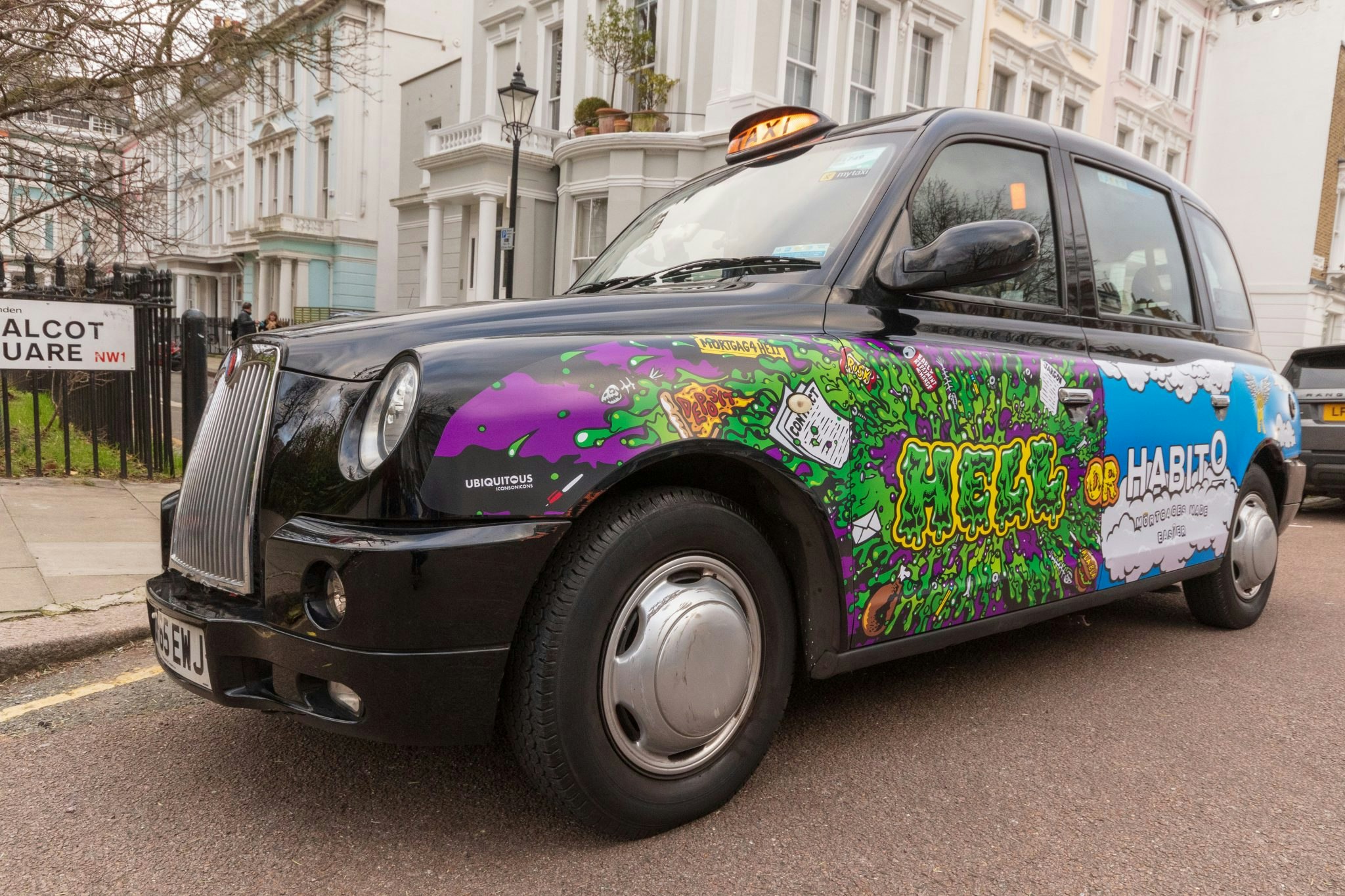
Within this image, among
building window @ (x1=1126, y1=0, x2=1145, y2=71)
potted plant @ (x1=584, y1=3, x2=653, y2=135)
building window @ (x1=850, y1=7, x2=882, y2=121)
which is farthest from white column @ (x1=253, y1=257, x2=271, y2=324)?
building window @ (x1=1126, y1=0, x2=1145, y2=71)

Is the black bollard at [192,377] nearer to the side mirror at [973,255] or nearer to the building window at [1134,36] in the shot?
the side mirror at [973,255]

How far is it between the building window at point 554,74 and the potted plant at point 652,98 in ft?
12.0

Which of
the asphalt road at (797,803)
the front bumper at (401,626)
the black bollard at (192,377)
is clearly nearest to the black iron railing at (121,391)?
the black bollard at (192,377)

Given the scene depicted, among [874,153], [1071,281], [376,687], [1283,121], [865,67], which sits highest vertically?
[1283,121]

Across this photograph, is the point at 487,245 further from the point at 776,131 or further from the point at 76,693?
the point at 76,693

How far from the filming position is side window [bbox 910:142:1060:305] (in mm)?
2977

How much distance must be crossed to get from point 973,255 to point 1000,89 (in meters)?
22.1

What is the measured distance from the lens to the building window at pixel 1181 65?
28.2 meters

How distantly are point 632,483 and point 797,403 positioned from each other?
1.51ft

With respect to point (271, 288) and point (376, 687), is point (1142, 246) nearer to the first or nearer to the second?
point (376, 687)

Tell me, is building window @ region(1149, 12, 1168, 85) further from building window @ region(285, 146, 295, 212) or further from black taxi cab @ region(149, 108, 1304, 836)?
building window @ region(285, 146, 295, 212)

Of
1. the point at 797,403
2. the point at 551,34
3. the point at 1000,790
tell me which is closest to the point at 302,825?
the point at 797,403

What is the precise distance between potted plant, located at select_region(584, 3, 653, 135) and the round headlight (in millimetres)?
16378

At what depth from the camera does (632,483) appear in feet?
7.36
